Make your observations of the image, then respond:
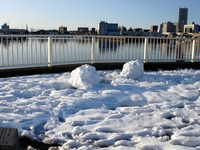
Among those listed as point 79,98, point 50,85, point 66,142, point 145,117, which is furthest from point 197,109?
point 50,85

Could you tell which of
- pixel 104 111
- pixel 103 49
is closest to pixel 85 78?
pixel 104 111

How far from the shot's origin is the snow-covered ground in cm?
372

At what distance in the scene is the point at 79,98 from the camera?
555cm

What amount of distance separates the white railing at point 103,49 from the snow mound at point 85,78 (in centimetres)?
264

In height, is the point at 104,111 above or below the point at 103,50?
below

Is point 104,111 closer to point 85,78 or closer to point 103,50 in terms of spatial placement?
point 85,78

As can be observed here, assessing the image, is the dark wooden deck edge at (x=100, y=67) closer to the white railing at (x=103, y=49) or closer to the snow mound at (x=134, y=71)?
the white railing at (x=103, y=49)

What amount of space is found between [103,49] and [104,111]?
249 inches

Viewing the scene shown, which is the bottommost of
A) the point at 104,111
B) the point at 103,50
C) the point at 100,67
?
the point at 104,111

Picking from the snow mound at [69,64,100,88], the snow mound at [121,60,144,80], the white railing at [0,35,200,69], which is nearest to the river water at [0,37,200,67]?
the white railing at [0,35,200,69]

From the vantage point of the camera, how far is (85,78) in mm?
A: 6672

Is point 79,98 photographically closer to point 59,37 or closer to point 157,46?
point 59,37

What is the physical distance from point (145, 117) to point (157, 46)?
6.81m

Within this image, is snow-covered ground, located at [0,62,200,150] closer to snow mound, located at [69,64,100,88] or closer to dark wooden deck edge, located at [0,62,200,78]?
snow mound, located at [69,64,100,88]
